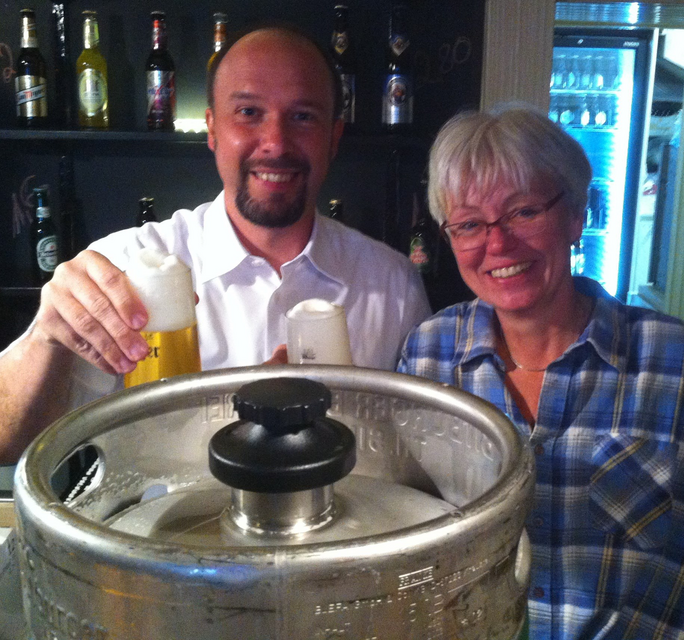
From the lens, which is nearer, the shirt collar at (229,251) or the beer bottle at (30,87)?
the shirt collar at (229,251)

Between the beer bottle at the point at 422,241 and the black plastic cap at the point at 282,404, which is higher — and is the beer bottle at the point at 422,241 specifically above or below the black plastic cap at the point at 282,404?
below

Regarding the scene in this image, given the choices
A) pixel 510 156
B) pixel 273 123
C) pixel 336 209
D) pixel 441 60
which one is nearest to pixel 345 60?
pixel 441 60

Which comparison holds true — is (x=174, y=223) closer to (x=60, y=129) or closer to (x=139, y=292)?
(x=60, y=129)

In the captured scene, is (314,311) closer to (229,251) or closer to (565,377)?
(565,377)

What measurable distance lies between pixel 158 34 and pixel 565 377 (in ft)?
4.92

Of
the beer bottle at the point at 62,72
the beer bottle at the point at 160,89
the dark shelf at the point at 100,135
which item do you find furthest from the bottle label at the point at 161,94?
the beer bottle at the point at 62,72

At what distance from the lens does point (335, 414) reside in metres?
0.49

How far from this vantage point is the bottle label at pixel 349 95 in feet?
6.68

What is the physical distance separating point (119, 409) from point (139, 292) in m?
0.19

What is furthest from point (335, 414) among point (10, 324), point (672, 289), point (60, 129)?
point (672, 289)

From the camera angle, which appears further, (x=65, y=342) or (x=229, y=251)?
(x=229, y=251)

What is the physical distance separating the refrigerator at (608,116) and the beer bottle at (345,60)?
6.03 feet

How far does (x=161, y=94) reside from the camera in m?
1.98

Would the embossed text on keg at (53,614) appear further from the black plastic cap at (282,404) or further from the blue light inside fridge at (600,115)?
the blue light inside fridge at (600,115)
